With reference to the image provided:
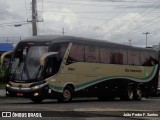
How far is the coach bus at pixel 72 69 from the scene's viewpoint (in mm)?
26031

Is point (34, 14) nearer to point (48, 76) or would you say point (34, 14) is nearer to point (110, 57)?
point (110, 57)

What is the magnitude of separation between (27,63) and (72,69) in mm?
2815

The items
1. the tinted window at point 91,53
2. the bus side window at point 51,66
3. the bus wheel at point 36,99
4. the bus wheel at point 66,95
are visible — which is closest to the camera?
the bus side window at point 51,66

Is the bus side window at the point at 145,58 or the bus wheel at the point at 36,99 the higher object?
the bus side window at the point at 145,58

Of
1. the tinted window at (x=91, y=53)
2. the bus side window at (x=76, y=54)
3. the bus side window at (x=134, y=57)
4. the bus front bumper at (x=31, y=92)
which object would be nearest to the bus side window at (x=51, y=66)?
the bus front bumper at (x=31, y=92)

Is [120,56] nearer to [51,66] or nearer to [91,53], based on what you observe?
[91,53]

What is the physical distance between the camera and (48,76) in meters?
26.2

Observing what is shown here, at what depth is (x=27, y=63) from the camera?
86.0 feet

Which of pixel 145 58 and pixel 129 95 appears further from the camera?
pixel 145 58

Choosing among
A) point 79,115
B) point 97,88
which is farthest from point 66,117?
point 97,88

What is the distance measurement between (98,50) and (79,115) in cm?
1242

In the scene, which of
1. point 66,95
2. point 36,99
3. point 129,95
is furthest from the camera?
point 129,95

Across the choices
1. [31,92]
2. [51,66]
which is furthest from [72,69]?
[31,92]

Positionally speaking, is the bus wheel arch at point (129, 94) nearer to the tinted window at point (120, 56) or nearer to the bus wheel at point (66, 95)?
the tinted window at point (120, 56)
